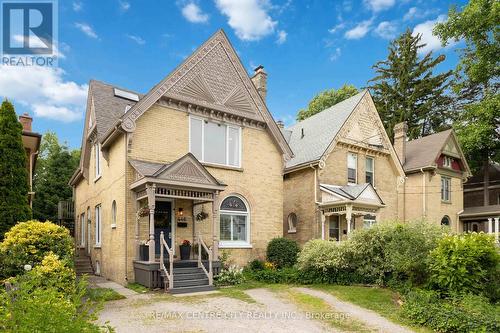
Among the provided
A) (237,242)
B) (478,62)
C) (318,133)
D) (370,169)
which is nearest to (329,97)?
(478,62)

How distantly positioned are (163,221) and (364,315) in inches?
324

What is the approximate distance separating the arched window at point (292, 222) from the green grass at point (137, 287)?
1026 cm

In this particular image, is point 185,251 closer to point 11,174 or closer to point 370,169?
point 11,174

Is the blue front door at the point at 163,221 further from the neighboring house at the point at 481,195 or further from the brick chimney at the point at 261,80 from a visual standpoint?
the neighboring house at the point at 481,195

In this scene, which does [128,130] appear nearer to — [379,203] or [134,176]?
[134,176]

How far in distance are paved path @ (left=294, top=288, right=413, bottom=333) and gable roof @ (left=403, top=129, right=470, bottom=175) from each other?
655 inches

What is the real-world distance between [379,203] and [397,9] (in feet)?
37.6

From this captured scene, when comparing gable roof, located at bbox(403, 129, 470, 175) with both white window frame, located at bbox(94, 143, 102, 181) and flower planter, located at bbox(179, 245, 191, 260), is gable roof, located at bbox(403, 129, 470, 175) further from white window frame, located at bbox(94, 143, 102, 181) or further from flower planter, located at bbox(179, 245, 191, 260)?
white window frame, located at bbox(94, 143, 102, 181)

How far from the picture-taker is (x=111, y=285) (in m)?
13.2

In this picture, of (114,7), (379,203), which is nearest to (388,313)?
(379,203)

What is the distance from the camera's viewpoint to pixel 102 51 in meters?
15.6

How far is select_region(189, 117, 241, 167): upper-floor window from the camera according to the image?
15.3m

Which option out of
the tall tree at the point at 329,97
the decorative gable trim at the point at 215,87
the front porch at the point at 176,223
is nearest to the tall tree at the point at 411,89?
the tall tree at the point at 329,97

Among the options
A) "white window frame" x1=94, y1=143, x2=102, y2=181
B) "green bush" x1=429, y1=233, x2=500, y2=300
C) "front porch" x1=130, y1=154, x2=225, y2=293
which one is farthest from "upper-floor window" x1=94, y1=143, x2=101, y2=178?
"green bush" x1=429, y1=233, x2=500, y2=300
